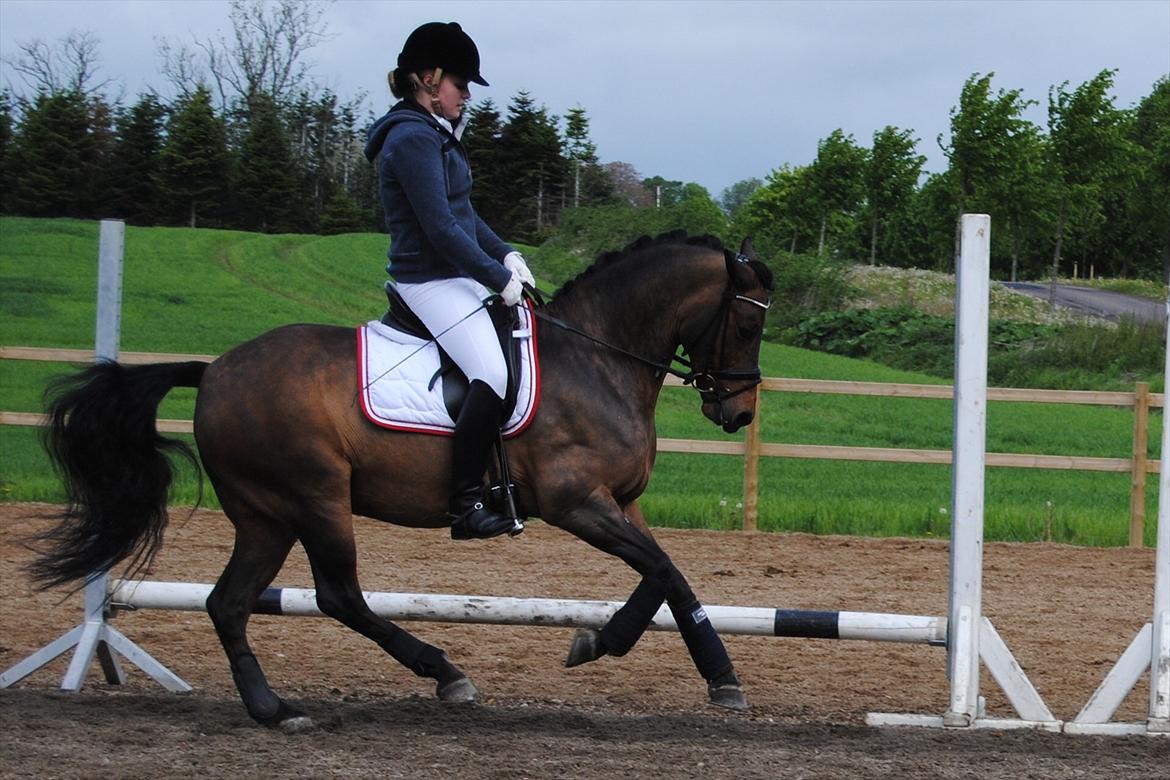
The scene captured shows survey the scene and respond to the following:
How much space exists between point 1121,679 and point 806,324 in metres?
27.9

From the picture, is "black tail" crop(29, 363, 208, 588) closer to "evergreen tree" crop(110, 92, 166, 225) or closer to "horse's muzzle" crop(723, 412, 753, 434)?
"horse's muzzle" crop(723, 412, 753, 434)

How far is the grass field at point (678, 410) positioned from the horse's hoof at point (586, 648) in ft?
21.2

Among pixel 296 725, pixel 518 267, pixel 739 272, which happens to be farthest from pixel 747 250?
pixel 296 725

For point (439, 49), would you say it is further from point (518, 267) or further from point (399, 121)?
point (518, 267)

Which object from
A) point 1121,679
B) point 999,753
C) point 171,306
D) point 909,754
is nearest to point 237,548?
point 909,754

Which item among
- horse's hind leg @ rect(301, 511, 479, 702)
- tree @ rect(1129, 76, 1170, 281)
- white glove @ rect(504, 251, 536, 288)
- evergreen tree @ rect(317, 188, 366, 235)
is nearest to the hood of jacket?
white glove @ rect(504, 251, 536, 288)

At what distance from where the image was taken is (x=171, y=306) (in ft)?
102

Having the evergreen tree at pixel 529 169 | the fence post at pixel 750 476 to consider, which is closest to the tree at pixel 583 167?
the evergreen tree at pixel 529 169

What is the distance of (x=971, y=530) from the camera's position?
179 inches

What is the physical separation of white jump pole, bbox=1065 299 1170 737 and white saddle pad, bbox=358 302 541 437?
2303 millimetres

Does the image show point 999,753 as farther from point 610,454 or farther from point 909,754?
point 610,454

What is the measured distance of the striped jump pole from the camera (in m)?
4.67

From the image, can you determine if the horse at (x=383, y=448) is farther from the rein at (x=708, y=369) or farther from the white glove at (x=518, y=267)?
the white glove at (x=518, y=267)

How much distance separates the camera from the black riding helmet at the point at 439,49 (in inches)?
181
